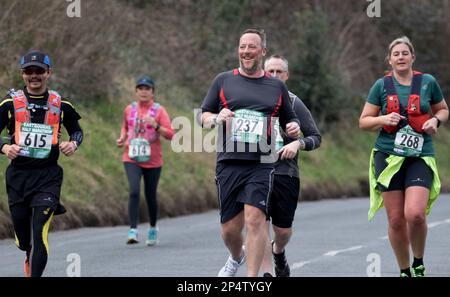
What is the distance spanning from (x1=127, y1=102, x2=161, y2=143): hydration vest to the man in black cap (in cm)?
561

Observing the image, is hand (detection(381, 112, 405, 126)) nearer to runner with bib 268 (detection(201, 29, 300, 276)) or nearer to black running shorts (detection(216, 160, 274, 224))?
runner with bib 268 (detection(201, 29, 300, 276))

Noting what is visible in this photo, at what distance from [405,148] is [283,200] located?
1146mm

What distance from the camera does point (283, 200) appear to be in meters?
10.3

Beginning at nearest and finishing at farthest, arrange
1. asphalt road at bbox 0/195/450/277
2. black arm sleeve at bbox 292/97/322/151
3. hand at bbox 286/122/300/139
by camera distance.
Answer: hand at bbox 286/122/300/139, black arm sleeve at bbox 292/97/322/151, asphalt road at bbox 0/195/450/277

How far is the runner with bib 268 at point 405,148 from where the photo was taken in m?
10.1

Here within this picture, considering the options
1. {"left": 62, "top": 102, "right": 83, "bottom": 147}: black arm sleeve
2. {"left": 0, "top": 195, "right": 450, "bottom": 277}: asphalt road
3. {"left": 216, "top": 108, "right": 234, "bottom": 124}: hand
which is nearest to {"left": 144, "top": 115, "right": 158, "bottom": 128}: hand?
{"left": 0, "top": 195, "right": 450, "bottom": 277}: asphalt road

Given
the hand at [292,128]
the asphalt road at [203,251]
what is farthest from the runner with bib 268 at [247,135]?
the asphalt road at [203,251]

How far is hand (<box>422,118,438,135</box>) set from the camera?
10.1m

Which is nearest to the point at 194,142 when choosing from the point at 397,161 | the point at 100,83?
the point at 100,83

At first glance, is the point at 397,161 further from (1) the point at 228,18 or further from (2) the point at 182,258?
(1) the point at 228,18

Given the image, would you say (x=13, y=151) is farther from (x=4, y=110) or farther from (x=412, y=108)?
(x=412, y=108)
